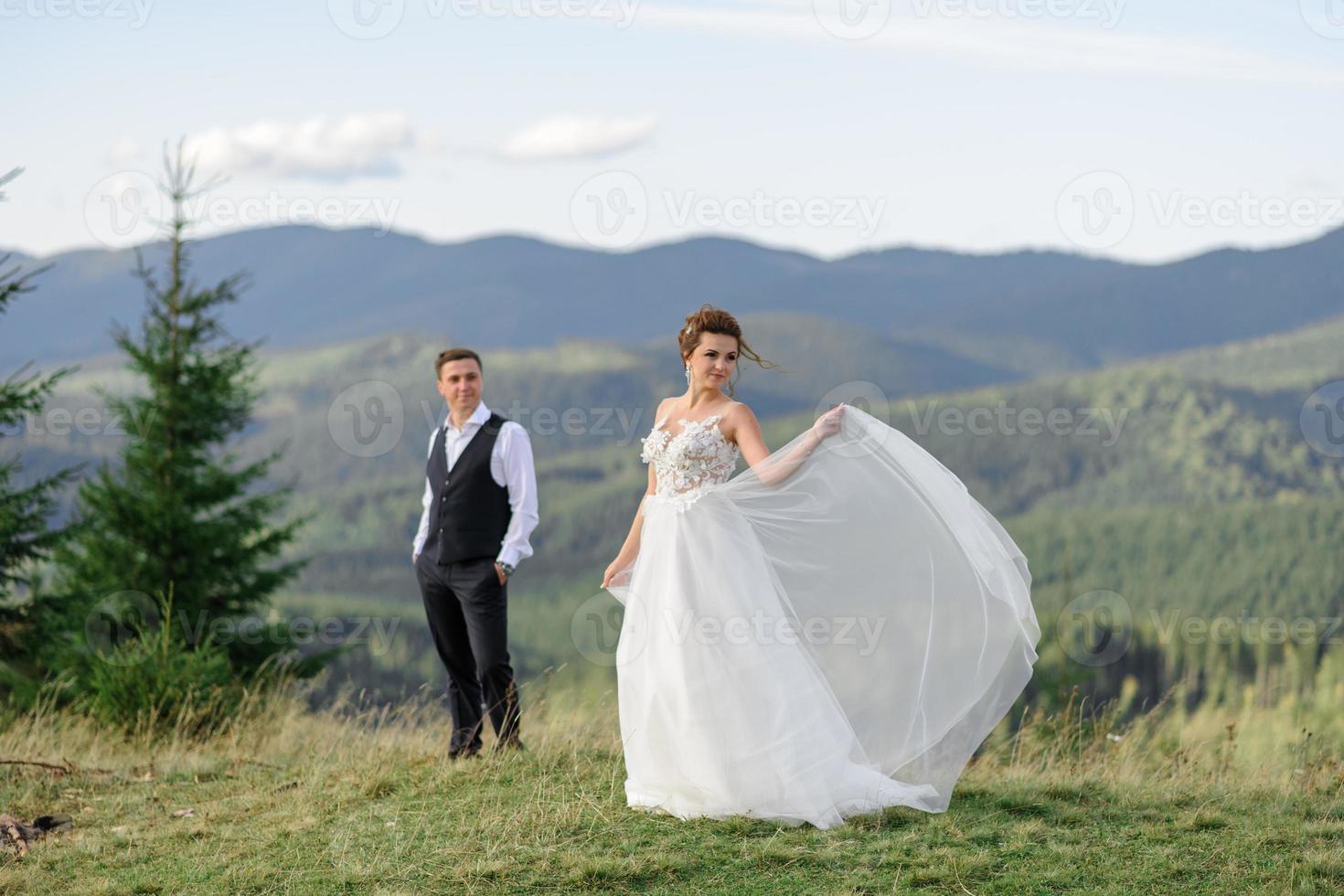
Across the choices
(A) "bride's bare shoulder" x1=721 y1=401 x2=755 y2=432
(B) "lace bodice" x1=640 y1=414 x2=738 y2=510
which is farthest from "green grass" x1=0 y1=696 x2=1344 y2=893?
(A) "bride's bare shoulder" x1=721 y1=401 x2=755 y2=432

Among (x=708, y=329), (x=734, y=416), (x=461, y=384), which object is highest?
(x=708, y=329)

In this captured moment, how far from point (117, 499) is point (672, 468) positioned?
11.4 meters

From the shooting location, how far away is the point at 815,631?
21.0 feet

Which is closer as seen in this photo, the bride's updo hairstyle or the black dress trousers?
Result: the bride's updo hairstyle

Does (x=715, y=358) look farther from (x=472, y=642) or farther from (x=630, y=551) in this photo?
(x=472, y=642)

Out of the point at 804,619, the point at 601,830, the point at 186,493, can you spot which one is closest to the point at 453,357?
the point at 804,619

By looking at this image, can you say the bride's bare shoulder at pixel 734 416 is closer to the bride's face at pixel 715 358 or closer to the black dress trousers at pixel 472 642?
the bride's face at pixel 715 358

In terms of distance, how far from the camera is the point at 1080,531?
15200 centimetres

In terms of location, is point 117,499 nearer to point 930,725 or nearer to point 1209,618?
point 930,725

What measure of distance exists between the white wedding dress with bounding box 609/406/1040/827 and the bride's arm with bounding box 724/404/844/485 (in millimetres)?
33

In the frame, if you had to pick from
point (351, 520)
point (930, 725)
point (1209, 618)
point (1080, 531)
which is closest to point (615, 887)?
point (930, 725)

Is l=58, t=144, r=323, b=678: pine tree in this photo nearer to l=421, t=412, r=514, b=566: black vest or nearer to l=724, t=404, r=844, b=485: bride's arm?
l=421, t=412, r=514, b=566: black vest

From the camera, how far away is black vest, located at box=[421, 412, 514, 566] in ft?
25.0

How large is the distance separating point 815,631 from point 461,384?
272 centimetres
